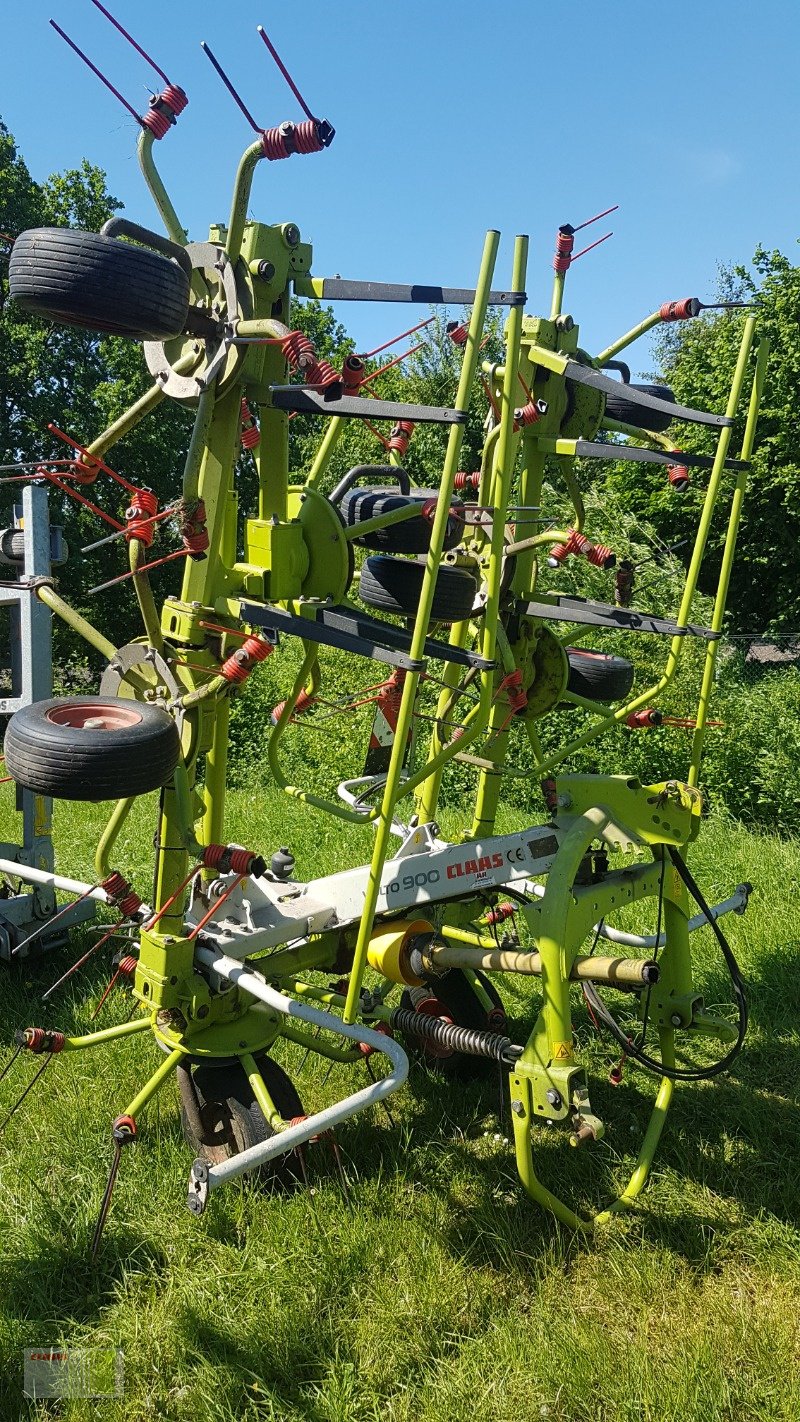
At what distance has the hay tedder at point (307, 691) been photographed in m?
3.19

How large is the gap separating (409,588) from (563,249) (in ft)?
6.34

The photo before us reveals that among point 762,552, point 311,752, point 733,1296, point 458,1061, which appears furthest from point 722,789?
point 762,552

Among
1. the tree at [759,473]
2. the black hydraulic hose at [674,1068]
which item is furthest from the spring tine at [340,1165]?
the tree at [759,473]

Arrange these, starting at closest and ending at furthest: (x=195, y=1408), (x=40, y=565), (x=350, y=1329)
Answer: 1. (x=195, y=1408)
2. (x=350, y=1329)
3. (x=40, y=565)

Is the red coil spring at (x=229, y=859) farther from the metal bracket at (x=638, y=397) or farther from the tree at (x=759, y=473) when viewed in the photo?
the tree at (x=759, y=473)

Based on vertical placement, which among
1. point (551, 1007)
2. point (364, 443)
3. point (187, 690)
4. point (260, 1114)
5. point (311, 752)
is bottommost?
point (311, 752)

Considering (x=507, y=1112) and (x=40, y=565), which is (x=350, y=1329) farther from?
(x=40, y=565)

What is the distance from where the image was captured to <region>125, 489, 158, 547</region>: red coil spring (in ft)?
11.4

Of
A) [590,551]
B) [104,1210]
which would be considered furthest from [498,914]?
[104,1210]

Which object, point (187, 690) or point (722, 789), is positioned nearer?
point (187, 690)

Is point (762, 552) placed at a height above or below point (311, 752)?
above

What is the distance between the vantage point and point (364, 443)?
16141 mm

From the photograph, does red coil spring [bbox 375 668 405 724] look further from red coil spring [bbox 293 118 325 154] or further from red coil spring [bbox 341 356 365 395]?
red coil spring [bbox 293 118 325 154]

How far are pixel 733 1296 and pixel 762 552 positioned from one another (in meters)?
17.4
